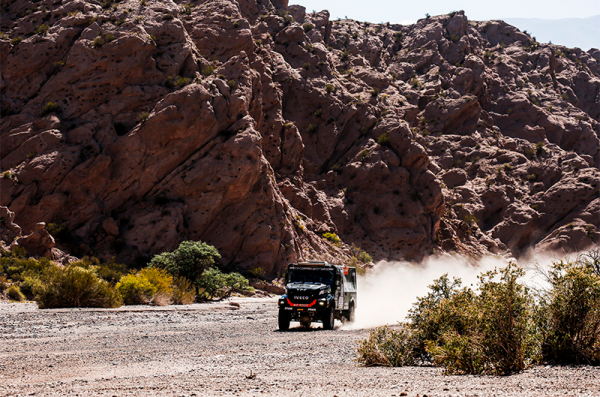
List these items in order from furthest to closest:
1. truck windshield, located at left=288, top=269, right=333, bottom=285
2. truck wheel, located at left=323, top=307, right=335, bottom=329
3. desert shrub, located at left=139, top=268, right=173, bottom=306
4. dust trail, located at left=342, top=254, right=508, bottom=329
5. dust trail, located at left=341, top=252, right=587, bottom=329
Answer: dust trail, located at left=341, top=252, right=587, bottom=329, dust trail, located at left=342, top=254, right=508, bottom=329, desert shrub, located at left=139, top=268, right=173, bottom=306, truck windshield, located at left=288, top=269, right=333, bottom=285, truck wheel, located at left=323, top=307, right=335, bottom=329

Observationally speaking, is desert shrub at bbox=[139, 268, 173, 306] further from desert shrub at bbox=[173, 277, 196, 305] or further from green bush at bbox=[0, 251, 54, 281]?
green bush at bbox=[0, 251, 54, 281]

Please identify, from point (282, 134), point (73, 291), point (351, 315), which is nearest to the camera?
point (351, 315)

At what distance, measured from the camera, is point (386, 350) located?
1211cm

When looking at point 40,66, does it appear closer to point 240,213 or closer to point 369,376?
point 240,213

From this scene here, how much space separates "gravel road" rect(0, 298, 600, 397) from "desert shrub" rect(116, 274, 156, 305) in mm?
8633

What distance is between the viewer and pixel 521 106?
85.0 m

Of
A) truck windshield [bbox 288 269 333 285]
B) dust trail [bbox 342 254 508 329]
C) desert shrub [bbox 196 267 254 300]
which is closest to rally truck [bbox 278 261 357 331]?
truck windshield [bbox 288 269 333 285]

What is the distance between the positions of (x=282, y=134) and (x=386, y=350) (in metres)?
49.9

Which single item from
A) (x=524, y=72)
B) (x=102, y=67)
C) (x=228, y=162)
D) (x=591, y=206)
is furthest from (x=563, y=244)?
(x=102, y=67)

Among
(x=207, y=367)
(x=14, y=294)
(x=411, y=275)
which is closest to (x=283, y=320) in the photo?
(x=207, y=367)

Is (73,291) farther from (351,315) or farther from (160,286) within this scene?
(351,315)

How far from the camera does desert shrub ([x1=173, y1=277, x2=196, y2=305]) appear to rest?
31938mm

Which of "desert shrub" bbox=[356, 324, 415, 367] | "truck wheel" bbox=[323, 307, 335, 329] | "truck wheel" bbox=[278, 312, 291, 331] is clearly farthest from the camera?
"truck wheel" bbox=[323, 307, 335, 329]

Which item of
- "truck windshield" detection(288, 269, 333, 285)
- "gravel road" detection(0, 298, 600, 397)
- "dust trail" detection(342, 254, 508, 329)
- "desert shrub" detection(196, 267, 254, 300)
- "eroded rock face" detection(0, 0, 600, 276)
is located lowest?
"dust trail" detection(342, 254, 508, 329)
